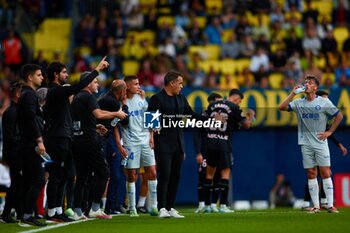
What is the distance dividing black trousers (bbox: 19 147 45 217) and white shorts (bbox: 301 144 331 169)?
499 cm

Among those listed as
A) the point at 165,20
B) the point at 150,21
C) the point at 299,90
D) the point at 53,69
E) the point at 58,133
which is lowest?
the point at 58,133

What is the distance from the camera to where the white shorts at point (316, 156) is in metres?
17.7

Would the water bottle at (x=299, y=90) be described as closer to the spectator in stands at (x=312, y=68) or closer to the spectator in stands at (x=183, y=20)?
the spectator in stands at (x=312, y=68)

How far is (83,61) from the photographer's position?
28.5m

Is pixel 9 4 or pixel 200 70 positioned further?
pixel 9 4

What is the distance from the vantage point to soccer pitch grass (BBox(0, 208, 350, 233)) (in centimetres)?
1384

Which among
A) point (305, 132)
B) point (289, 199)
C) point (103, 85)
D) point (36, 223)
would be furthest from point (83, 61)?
point (36, 223)

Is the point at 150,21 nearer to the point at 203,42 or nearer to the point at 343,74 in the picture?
the point at 203,42

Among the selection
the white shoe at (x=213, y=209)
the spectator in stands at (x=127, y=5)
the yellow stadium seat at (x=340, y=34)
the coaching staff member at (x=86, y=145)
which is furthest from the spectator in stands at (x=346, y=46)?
the coaching staff member at (x=86, y=145)

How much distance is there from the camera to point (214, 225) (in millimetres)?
14703

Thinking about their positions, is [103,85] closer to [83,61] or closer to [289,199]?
[83,61]

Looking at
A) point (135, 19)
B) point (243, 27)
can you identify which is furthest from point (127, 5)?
point (243, 27)

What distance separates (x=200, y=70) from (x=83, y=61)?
3123 millimetres

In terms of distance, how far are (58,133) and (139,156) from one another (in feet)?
8.36
